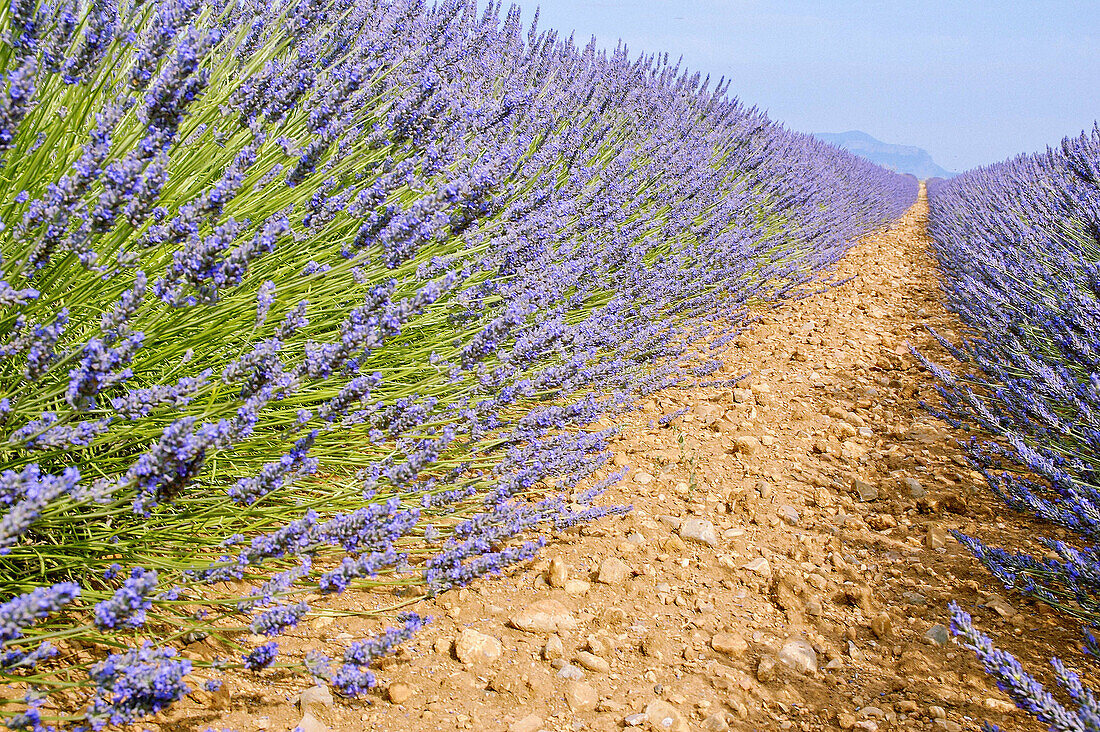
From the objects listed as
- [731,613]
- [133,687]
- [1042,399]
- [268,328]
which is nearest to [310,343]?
[268,328]

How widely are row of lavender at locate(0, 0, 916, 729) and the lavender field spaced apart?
0.01 metres

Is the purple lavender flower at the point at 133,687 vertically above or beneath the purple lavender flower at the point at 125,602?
beneath

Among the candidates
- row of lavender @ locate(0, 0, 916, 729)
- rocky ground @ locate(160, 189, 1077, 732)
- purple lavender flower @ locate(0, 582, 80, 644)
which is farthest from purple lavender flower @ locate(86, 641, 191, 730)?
rocky ground @ locate(160, 189, 1077, 732)

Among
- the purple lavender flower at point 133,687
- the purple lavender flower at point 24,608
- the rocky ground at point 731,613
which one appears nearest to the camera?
the purple lavender flower at point 24,608

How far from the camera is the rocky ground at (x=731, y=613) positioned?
4.68ft

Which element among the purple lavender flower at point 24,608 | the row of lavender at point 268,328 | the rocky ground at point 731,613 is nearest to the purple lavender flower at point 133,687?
the row of lavender at point 268,328

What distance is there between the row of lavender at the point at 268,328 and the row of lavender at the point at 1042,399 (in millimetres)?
1040

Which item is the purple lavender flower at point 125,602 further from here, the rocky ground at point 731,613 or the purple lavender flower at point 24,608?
the rocky ground at point 731,613

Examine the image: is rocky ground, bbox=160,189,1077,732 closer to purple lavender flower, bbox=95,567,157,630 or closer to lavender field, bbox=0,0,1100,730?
lavender field, bbox=0,0,1100,730

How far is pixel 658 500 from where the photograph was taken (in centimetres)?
239

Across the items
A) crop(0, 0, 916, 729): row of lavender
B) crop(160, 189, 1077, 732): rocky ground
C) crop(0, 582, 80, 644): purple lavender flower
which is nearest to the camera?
crop(0, 582, 80, 644): purple lavender flower

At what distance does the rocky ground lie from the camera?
1.43 m

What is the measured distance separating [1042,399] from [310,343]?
2.45 metres

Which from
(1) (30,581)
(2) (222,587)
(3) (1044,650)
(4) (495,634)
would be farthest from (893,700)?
(1) (30,581)
